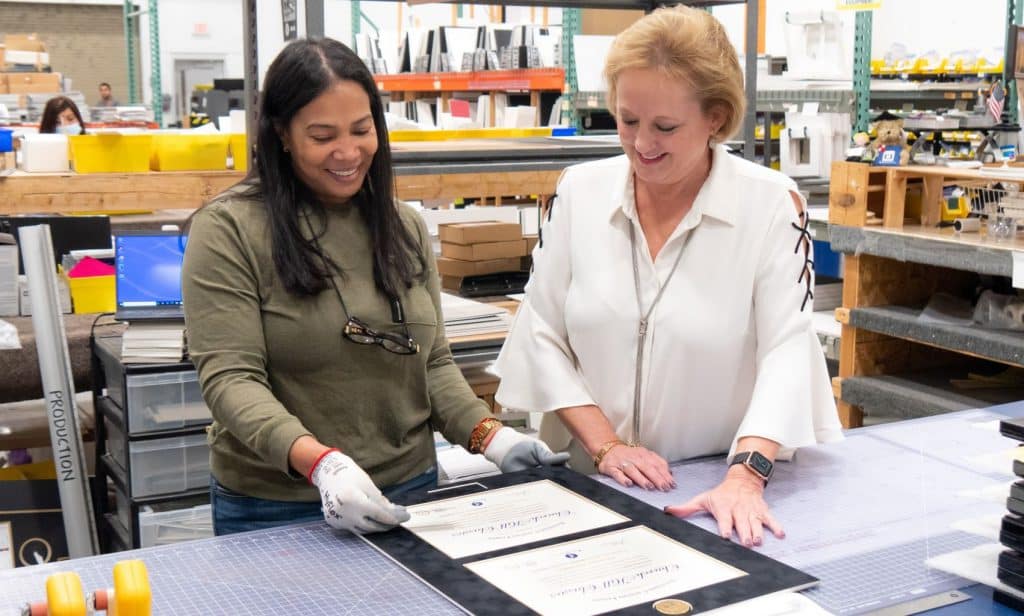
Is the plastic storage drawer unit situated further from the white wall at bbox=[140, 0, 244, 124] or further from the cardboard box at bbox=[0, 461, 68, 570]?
the white wall at bbox=[140, 0, 244, 124]

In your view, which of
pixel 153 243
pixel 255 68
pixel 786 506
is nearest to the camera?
pixel 786 506

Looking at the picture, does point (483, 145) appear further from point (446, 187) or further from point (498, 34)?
point (498, 34)

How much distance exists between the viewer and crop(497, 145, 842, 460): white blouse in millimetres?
1837

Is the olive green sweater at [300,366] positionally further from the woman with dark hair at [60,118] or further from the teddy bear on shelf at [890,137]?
the woman with dark hair at [60,118]

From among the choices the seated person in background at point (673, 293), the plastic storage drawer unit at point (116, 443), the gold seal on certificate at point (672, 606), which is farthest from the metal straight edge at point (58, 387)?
the gold seal on certificate at point (672, 606)

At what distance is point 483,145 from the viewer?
3.33 metres

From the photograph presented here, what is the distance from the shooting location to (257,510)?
6.03 feet

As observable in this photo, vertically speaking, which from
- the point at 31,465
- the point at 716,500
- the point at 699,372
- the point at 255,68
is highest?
the point at 255,68

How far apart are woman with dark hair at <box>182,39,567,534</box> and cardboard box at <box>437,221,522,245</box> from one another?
195cm

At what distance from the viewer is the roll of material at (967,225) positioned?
3441mm

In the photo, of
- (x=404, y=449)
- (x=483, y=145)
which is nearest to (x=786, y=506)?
(x=404, y=449)

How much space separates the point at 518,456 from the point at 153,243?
1.89 m

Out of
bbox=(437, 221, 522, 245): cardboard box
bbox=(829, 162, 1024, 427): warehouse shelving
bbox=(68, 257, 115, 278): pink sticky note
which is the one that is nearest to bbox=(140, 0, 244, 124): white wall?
bbox=(68, 257, 115, 278): pink sticky note

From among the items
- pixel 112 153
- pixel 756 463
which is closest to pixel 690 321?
pixel 756 463
